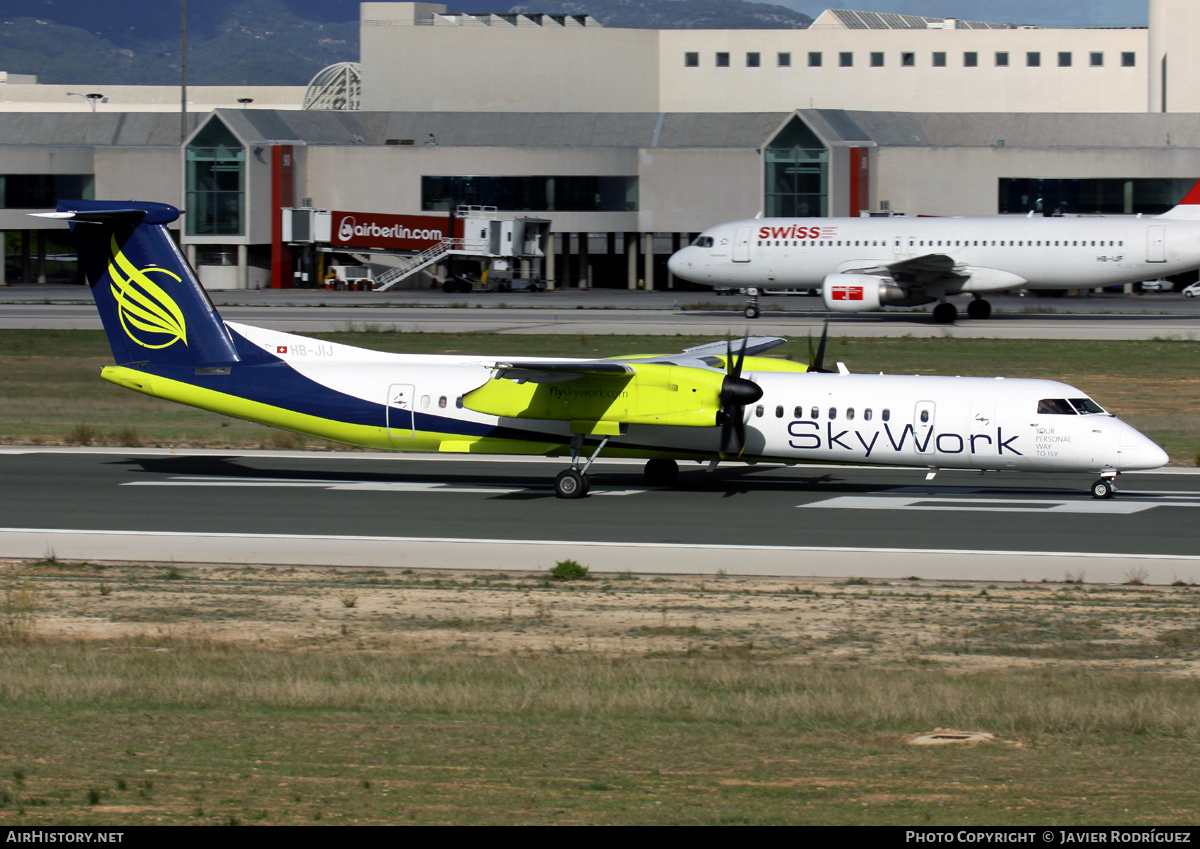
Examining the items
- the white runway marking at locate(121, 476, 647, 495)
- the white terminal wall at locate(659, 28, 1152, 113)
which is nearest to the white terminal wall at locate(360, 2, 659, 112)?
the white terminal wall at locate(659, 28, 1152, 113)

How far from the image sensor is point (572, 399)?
26906 millimetres

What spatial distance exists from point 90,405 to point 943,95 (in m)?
85.3

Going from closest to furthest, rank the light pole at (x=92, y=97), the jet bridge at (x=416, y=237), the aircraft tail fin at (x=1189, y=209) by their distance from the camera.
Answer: the aircraft tail fin at (x=1189, y=209) → the jet bridge at (x=416, y=237) → the light pole at (x=92, y=97)

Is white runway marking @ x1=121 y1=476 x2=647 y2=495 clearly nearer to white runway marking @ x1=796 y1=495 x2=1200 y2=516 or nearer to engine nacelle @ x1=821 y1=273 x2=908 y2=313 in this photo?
white runway marking @ x1=796 y1=495 x2=1200 y2=516

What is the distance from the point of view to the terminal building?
88.8 m

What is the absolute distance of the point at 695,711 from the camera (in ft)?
40.2

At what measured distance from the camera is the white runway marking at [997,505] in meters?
24.9

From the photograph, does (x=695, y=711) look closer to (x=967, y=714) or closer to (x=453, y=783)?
(x=967, y=714)

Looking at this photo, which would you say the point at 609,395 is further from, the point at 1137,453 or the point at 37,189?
the point at 37,189

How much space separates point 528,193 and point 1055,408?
2811 inches

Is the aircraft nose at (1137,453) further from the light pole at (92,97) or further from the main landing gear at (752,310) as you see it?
the light pole at (92,97)

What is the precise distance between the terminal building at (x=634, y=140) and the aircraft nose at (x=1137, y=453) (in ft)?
202

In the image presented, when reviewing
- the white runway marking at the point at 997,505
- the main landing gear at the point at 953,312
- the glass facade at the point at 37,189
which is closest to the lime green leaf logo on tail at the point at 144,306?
the white runway marking at the point at 997,505

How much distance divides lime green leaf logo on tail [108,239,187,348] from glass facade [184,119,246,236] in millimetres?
63796
